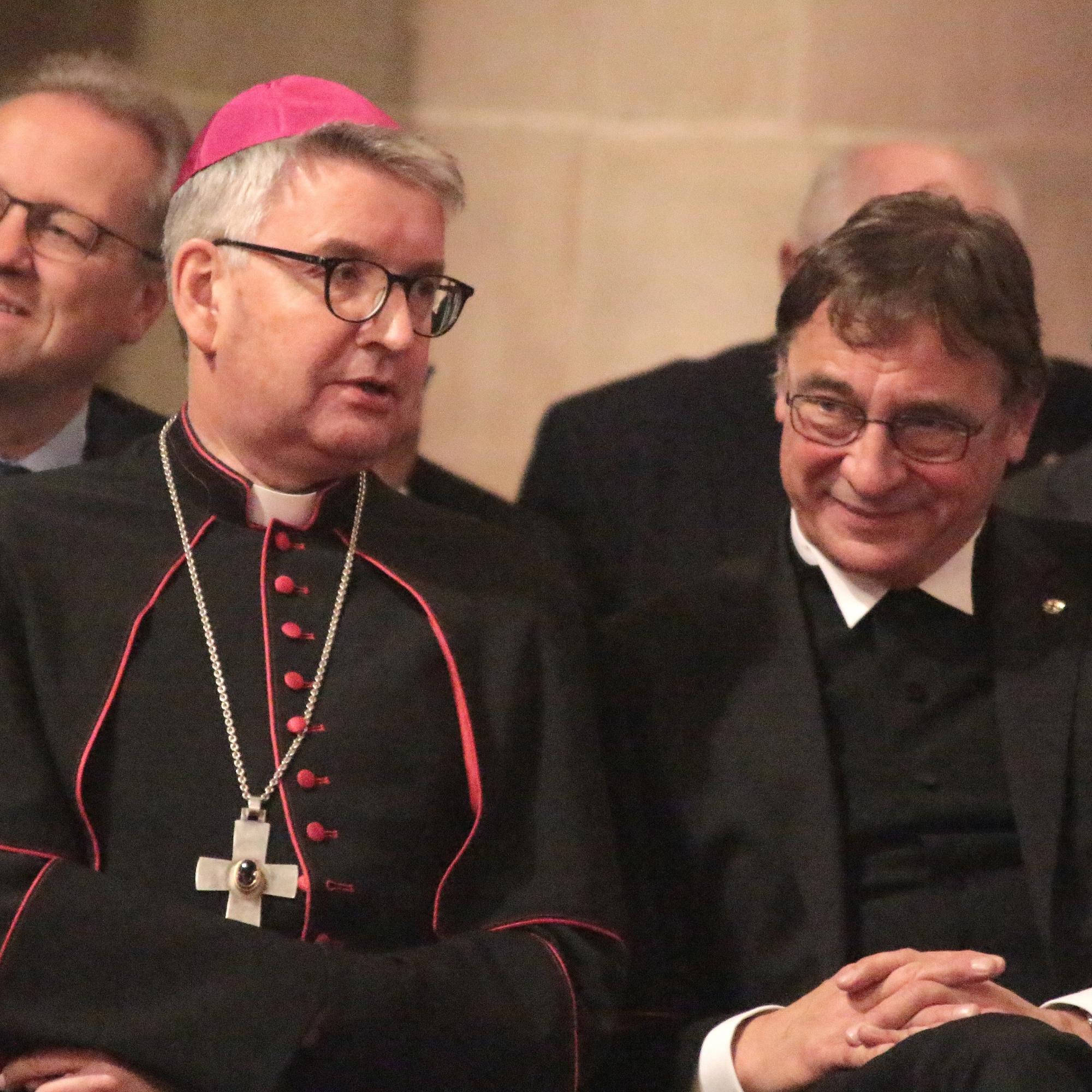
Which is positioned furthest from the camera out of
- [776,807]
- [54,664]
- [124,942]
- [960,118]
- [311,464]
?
[960,118]

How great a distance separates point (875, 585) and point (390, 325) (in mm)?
861

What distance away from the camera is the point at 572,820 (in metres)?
2.46

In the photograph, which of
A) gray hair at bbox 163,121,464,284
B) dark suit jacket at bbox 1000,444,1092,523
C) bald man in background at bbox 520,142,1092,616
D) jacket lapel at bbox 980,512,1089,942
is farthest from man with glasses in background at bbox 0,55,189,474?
dark suit jacket at bbox 1000,444,1092,523

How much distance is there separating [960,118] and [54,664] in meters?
3.42

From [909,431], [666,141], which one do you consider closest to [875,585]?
[909,431]

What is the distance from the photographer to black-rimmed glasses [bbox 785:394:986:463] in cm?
265

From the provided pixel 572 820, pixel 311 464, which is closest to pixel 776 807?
pixel 572 820

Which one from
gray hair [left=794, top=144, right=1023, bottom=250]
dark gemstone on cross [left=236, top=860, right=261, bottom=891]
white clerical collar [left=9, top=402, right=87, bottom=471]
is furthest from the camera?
gray hair [left=794, top=144, right=1023, bottom=250]

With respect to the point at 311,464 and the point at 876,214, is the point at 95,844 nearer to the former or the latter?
the point at 311,464

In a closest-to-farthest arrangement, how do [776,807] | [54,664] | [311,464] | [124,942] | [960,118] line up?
[124,942], [54,664], [311,464], [776,807], [960,118]

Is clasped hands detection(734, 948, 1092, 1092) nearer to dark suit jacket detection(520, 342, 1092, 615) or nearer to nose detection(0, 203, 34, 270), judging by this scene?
dark suit jacket detection(520, 342, 1092, 615)

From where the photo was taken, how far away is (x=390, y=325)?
2422 millimetres

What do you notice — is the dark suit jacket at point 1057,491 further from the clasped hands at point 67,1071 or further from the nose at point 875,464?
the clasped hands at point 67,1071

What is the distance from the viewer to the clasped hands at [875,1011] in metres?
2.32
